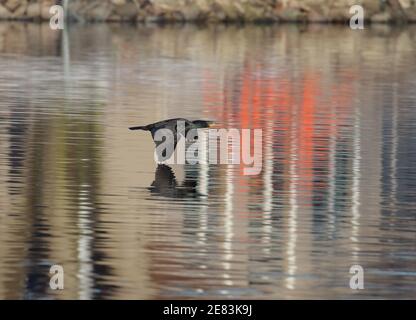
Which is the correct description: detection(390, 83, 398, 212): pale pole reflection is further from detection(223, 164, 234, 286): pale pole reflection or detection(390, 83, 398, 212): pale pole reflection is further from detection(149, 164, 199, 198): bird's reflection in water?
detection(149, 164, 199, 198): bird's reflection in water

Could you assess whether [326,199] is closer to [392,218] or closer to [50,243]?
[392,218]

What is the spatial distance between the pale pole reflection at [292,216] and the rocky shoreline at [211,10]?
52772mm

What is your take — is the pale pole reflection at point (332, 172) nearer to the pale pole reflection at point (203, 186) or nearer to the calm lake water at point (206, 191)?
the calm lake water at point (206, 191)

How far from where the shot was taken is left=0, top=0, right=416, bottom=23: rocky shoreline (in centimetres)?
8131

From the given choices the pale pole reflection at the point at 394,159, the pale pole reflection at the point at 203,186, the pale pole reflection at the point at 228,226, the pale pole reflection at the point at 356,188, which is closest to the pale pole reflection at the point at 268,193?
the pale pole reflection at the point at 228,226

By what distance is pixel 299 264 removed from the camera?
57.8ft

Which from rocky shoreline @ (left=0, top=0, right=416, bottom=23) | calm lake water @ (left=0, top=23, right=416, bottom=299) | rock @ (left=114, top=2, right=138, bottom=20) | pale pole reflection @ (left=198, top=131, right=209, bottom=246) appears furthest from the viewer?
rock @ (left=114, top=2, right=138, bottom=20)

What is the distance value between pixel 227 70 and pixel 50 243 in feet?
98.6

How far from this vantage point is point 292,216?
2066cm

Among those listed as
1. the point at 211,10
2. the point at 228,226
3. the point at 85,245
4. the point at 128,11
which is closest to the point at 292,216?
the point at 228,226

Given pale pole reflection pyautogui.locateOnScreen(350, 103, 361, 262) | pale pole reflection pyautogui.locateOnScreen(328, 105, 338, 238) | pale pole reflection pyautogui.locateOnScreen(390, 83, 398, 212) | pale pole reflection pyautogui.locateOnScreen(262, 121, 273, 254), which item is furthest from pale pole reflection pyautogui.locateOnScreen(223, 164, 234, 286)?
pale pole reflection pyautogui.locateOnScreen(390, 83, 398, 212)

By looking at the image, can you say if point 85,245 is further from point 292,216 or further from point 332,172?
point 332,172

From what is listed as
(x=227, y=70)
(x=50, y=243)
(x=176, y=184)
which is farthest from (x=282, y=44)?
(x=50, y=243)

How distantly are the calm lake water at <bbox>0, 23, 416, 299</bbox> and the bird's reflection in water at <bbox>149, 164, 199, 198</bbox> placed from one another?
1.0 inches
